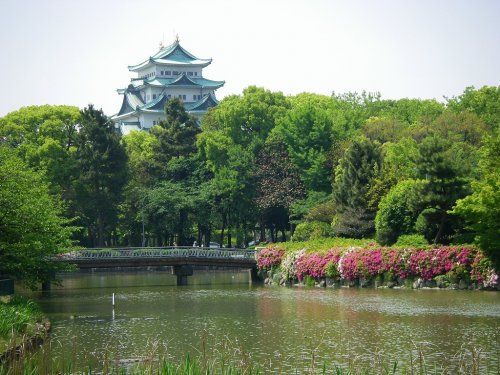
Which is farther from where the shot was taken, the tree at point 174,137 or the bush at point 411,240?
the tree at point 174,137

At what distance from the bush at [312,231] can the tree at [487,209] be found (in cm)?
1644

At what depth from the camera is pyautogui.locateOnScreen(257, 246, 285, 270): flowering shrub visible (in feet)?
171

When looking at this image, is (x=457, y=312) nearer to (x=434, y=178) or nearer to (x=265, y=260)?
(x=434, y=178)

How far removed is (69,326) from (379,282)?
1840cm

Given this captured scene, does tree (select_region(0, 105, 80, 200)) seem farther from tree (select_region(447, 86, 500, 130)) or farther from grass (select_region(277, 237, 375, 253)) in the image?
tree (select_region(447, 86, 500, 130))

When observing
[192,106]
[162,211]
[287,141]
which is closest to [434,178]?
[287,141]

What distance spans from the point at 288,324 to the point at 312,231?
88.1 feet

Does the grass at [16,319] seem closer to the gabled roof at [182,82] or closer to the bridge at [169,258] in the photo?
the bridge at [169,258]

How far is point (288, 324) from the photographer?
29.0 meters

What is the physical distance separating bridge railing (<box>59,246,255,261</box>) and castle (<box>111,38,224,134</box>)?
5569cm

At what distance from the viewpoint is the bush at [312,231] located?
179 ft

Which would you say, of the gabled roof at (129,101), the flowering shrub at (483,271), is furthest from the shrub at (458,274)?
the gabled roof at (129,101)

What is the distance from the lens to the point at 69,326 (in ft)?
97.5

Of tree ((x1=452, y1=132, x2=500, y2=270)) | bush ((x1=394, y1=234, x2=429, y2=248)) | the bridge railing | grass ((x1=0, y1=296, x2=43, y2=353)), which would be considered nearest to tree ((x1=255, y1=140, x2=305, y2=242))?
the bridge railing
